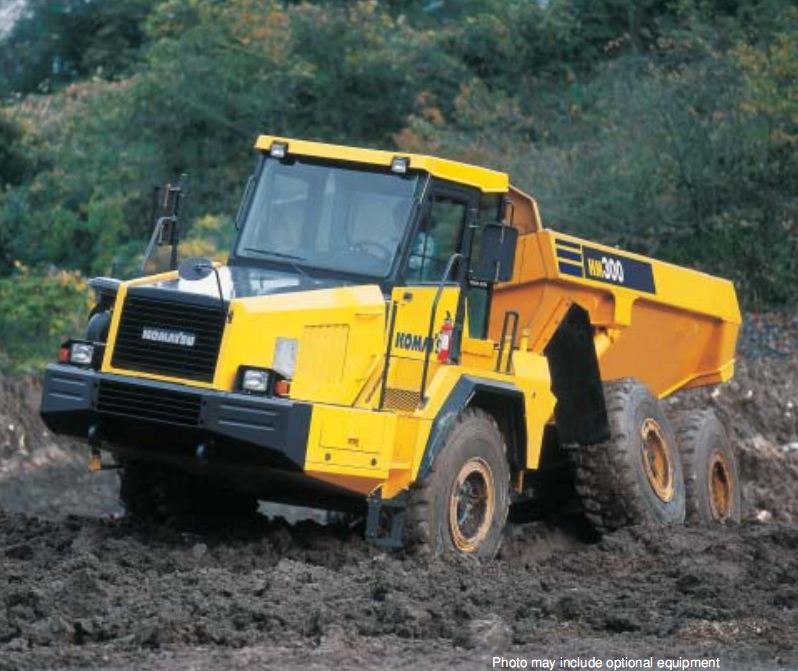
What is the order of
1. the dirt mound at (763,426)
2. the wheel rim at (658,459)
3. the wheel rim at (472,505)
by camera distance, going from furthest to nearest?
the dirt mound at (763,426)
the wheel rim at (658,459)
the wheel rim at (472,505)

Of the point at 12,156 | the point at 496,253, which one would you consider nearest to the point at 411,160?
the point at 496,253

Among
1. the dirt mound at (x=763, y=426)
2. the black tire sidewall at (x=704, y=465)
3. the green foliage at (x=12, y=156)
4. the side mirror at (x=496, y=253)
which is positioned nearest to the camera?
the side mirror at (x=496, y=253)

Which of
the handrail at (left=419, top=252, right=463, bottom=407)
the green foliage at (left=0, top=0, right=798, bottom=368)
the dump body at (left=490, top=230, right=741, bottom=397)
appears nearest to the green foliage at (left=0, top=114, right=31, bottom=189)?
the green foliage at (left=0, top=0, right=798, bottom=368)

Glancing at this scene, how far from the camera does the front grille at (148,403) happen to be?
10844mm

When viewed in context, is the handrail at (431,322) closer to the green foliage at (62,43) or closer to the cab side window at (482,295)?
the cab side window at (482,295)

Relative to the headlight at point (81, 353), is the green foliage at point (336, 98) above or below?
above

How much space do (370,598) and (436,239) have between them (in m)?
2.90

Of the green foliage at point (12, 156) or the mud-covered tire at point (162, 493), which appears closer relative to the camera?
the mud-covered tire at point (162, 493)

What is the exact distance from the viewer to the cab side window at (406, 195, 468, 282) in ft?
39.0

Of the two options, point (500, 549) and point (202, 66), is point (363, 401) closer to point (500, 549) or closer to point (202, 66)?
→ point (500, 549)

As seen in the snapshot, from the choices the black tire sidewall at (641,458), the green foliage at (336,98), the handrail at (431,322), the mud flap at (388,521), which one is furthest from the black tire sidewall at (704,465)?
the green foliage at (336,98)

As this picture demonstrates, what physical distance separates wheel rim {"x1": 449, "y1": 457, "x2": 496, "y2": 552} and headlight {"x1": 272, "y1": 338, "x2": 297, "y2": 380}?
143 cm

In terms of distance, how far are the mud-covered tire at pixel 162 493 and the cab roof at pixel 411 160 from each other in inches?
89.8

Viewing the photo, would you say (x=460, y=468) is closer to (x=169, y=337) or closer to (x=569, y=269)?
(x=169, y=337)
